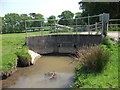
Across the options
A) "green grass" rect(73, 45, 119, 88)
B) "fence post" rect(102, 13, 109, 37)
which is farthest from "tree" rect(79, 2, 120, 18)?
"green grass" rect(73, 45, 119, 88)

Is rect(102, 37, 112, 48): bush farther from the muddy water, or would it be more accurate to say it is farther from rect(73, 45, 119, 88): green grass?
rect(73, 45, 119, 88): green grass

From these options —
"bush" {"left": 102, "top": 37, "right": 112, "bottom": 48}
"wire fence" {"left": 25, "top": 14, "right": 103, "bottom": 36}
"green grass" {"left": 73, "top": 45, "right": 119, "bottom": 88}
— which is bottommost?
"green grass" {"left": 73, "top": 45, "right": 119, "bottom": 88}

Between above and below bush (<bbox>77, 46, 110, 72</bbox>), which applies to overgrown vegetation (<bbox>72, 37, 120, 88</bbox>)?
below

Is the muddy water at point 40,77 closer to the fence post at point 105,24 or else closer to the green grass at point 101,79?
the green grass at point 101,79

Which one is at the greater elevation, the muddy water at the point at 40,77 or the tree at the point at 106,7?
the tree at the point at 106,7

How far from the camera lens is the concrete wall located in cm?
1237

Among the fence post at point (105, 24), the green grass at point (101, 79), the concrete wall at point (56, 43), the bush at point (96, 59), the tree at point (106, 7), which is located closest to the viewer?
the green grass at point (101, 79)

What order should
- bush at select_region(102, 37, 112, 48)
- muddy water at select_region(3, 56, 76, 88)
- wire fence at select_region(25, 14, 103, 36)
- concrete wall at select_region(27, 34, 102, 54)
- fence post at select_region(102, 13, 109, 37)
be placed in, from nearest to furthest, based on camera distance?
muddy water at select_region(3, 56, 76, 88), bush at select_region(102, 37, 112, 48), fence post at select_region(102, 13, 109, 37), wire fence at select_region(25, 14, 103, 36), concrete wall at select_region(27, 34, 102, 54)

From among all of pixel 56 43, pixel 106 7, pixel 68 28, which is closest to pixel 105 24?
pixel 56 43

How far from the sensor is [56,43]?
521 inches

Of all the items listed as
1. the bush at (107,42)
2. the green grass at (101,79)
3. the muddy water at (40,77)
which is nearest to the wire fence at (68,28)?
the bush at (107,42)

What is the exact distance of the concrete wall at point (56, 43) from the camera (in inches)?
487

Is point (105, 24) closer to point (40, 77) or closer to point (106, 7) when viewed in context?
point (40, 77)

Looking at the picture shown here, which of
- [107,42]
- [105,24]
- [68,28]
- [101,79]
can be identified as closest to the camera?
[101,79]
